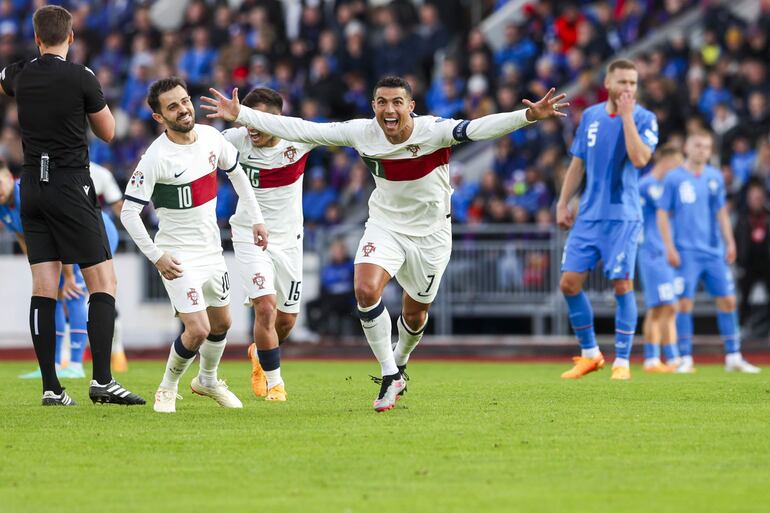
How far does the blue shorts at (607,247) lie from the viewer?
1245 cm

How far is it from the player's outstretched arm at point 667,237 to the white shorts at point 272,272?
509 centimetres

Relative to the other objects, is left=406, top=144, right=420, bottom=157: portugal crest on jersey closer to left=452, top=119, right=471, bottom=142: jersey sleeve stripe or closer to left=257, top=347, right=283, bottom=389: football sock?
left=452, top=119, right=471, bottom=142: jersey sleeve stripe

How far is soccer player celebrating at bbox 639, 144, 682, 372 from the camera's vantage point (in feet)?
50.0

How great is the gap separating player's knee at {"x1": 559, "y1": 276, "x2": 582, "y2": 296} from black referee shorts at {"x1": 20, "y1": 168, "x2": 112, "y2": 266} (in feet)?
15.2

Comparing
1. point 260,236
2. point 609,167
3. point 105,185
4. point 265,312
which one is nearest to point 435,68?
point 105,185

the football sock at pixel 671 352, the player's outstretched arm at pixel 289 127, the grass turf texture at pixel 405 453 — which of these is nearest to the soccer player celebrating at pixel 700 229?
the football sock at pixel 671 352

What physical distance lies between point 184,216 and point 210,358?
3.89ft

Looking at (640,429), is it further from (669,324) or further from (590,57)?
(590,57)

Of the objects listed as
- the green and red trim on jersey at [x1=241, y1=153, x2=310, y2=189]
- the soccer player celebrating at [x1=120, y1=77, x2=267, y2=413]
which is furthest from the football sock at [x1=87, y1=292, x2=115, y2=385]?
the green and red trim on jersey at [x1=241, y1=153, x2=310, y2=189]

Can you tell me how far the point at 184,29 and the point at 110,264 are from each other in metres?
17.8

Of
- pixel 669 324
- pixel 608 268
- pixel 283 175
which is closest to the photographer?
pixel 283 175

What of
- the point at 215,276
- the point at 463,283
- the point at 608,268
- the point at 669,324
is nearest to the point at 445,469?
the point at 215,276

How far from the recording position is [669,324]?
50.4 ft

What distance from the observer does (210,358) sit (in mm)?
10227
